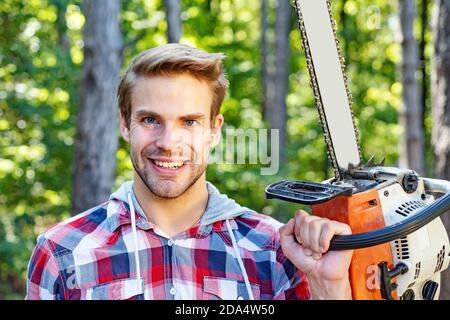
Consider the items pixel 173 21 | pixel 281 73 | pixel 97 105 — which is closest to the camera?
pixel 97 105

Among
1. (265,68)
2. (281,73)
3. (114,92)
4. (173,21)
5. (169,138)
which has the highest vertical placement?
(173,21)

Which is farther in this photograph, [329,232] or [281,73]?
[281,73]

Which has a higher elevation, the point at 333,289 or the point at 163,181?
the point at 163,181

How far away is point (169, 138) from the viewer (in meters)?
1.53

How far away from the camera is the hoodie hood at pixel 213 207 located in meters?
1.66

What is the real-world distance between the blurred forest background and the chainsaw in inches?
71.1

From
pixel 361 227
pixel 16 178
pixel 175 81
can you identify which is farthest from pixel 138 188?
pixel 16 178

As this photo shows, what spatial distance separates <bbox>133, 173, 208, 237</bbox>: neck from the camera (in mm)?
1651

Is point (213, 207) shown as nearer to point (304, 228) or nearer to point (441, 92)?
point (304, 228)

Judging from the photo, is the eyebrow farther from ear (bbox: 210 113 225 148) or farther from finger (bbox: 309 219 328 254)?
finger (bbox: 309 219 328 254)

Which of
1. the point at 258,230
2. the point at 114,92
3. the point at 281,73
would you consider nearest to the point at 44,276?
the point at 258,230

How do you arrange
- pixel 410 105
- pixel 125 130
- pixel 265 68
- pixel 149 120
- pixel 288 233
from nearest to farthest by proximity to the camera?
pixel 288 233
pixel 149 120
pixel 125 130
pixel 410 105
pixel 265 68

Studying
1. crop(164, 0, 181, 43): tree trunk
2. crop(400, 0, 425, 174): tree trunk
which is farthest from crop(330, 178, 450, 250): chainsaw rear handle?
crop(400, 0, 425, 174): tree trunk

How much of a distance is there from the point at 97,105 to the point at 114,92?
0.64ft
